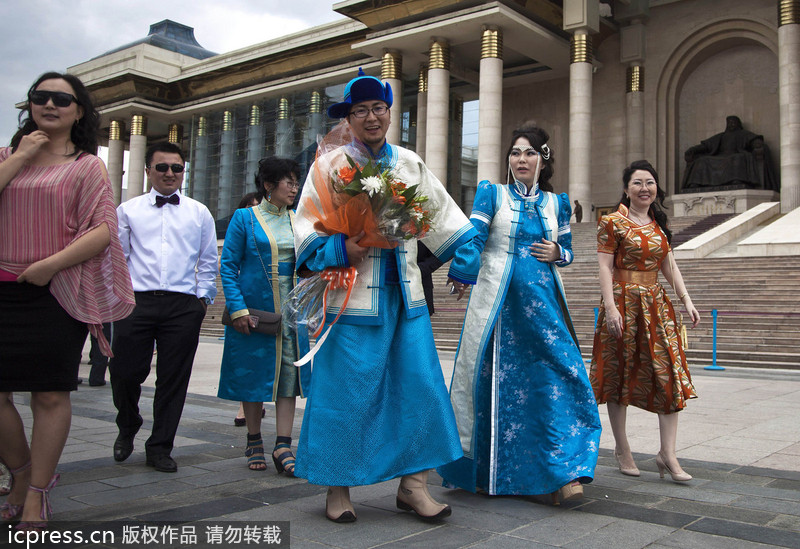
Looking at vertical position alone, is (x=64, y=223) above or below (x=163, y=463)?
above

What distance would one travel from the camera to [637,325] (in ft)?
13.5

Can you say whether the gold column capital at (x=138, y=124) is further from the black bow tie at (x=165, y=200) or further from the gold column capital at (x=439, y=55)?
the black bow tie at (x=165, y=200)

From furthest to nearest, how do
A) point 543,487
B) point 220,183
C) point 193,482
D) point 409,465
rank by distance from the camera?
1. point 220,183
2. point 193,482
3. point 543,487
4. point 409,465

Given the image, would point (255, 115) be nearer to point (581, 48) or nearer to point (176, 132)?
point (176, 132)

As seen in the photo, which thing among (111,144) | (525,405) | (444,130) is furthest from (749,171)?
(111,144)

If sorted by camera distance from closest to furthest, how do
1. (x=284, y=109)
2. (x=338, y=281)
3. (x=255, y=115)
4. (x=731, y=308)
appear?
(x=338, y=281), (x=731, y=308), (x=284, y=109), (x=255, y=115)

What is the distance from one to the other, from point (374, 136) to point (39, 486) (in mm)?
1919

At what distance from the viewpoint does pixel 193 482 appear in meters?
3.74

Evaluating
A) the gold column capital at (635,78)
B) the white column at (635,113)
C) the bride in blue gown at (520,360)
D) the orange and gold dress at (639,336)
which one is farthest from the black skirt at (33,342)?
the gold column capital at (635,78)

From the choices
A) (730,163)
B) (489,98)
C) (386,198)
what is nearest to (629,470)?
(386,198)

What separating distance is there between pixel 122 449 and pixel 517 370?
2.33 meters

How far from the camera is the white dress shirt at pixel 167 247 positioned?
425cm

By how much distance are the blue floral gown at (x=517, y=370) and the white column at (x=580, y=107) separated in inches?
805

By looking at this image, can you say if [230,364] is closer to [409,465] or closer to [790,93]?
[409,465]
